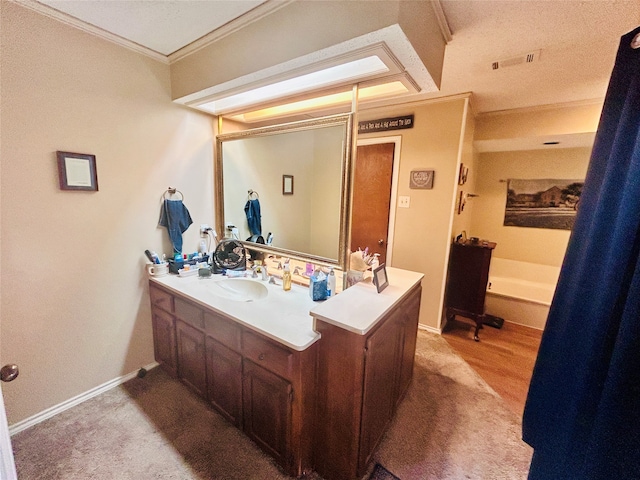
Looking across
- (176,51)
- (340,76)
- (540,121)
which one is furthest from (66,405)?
(540,121)

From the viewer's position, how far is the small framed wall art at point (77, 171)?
5.06 feet

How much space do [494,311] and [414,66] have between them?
3.14m

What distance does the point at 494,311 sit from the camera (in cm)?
328

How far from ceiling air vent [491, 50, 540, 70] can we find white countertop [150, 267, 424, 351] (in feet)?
5.20

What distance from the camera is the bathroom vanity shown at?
1200 millimetres

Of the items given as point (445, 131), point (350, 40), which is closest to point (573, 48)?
point (445, 131)

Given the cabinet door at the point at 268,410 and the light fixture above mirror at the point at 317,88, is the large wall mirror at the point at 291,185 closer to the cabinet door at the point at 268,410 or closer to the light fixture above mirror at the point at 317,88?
the light fixture above mirror at the point at 317,88

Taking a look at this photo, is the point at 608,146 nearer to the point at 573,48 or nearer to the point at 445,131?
the point at 573,48

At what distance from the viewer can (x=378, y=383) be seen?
1.37m

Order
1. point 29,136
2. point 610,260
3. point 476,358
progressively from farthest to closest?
point 476,358 < point 29,136 < point 610,260

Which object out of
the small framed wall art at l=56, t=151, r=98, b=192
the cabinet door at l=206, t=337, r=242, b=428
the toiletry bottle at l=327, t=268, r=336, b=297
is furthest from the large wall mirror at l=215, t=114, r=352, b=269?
the small framed wall art at l=56, t=151, r=98, b=192

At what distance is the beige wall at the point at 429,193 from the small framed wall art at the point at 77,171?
8.04 ft

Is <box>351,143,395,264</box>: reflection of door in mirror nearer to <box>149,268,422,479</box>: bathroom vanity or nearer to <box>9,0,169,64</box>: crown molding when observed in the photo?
<box>149,268,422,479</box>: bathroom vanity

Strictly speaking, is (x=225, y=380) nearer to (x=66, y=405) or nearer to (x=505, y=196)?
(x=66, y=405)
